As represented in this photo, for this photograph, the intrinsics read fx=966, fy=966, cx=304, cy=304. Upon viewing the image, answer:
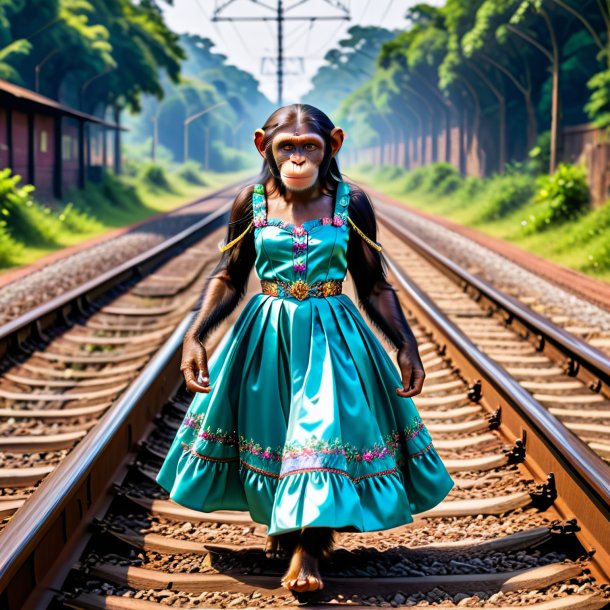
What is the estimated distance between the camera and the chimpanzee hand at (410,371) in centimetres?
341

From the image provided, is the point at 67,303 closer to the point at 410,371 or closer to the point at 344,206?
the point at 344,206

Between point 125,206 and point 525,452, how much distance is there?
88.8 feet

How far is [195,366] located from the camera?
3.49 metres

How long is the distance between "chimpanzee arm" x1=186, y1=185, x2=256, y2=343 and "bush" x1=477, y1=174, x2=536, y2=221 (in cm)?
2280

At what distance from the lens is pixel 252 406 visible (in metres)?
3.41

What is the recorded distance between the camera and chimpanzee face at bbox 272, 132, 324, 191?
333cm

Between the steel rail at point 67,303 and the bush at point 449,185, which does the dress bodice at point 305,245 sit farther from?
the bush at point 449,185

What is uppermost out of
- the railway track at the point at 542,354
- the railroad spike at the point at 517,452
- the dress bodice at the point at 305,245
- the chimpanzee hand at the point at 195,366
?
the dress bodice at the point at 305,245

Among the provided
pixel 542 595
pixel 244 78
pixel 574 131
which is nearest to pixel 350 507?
pixel 542 595

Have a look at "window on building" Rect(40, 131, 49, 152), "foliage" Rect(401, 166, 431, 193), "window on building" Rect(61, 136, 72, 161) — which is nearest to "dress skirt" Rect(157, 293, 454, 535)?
"window on building" Rect(40, 131, 49, 152)

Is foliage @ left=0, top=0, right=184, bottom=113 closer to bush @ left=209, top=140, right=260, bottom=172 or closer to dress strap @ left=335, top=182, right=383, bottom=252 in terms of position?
dress strap @ left=335, top=182, right=383, bottom=252

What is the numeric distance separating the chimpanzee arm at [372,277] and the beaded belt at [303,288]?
141mm

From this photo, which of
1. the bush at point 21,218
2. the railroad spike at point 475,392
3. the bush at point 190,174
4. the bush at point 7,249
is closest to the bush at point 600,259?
the bush at point 7,249

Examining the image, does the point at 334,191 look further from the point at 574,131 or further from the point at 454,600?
the point at 574,131
